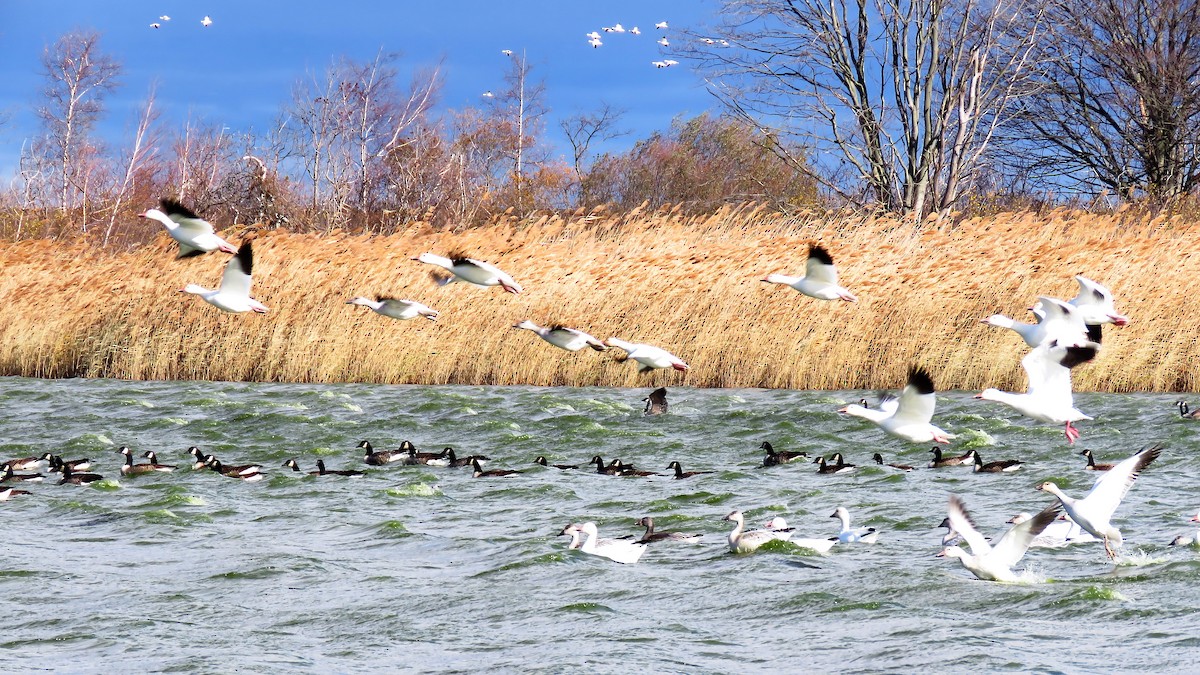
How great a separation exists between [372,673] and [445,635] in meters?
0.78

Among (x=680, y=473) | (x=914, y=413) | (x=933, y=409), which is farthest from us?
(x=680, y=473)

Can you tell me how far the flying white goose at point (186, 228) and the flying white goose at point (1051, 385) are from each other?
5565mm

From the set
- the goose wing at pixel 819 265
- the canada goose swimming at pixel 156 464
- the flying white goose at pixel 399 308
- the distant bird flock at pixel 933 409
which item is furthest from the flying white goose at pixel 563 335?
the canada goose swimming at pixel 156 464

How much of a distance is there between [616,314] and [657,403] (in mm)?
3209

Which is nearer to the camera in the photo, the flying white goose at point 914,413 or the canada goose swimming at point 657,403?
the flying white goose at point 914,413

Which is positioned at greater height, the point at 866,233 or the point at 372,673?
the point at 866,233

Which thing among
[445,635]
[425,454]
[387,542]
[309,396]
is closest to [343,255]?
[309,396]

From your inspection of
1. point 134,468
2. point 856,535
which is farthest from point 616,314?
point 856,535

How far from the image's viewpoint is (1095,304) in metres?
10.5

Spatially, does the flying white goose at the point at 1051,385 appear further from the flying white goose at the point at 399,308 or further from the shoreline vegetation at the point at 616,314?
the shoreline vegetation at the point at 616,314

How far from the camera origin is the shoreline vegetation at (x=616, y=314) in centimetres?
1844

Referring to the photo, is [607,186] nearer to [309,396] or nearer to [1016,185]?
[1016,185]

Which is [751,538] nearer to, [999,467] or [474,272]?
[474,272]

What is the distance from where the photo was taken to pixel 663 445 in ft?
49.2
